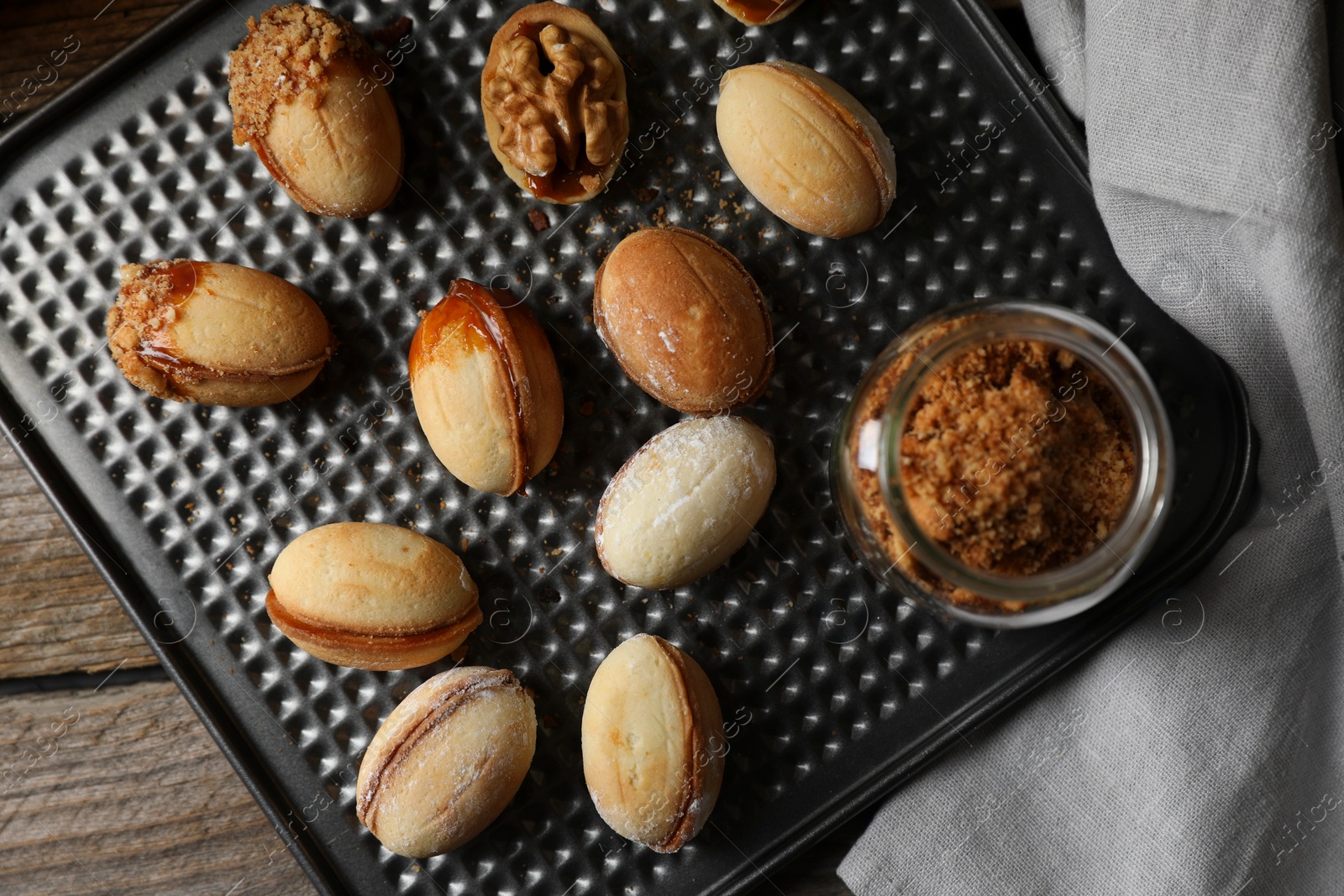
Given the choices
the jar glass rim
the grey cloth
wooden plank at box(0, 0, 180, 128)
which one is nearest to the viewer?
the jar glass rim

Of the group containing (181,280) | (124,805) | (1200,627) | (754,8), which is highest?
(181,280)

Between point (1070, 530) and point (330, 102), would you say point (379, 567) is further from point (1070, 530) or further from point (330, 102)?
point (1070, 530)

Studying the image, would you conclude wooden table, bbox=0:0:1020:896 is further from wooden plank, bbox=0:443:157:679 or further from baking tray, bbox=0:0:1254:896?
baking tray, bbox=0:0:1254:896

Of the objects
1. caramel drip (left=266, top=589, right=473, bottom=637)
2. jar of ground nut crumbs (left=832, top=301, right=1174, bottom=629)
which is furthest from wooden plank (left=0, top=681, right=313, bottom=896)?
jar of ground nut crumbs (left=832, top=301, right=1174, bottom=629)

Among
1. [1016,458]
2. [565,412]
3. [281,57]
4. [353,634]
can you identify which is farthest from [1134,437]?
[281,57]

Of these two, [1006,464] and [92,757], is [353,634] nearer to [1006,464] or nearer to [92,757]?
[92,757]

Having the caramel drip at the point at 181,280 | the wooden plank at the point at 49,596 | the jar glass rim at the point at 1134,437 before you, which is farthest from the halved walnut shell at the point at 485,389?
the wooden plank at the point at 49,596

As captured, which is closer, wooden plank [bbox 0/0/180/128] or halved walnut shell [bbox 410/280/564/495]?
halved walnut shell [bbox 410/280/564/495]
